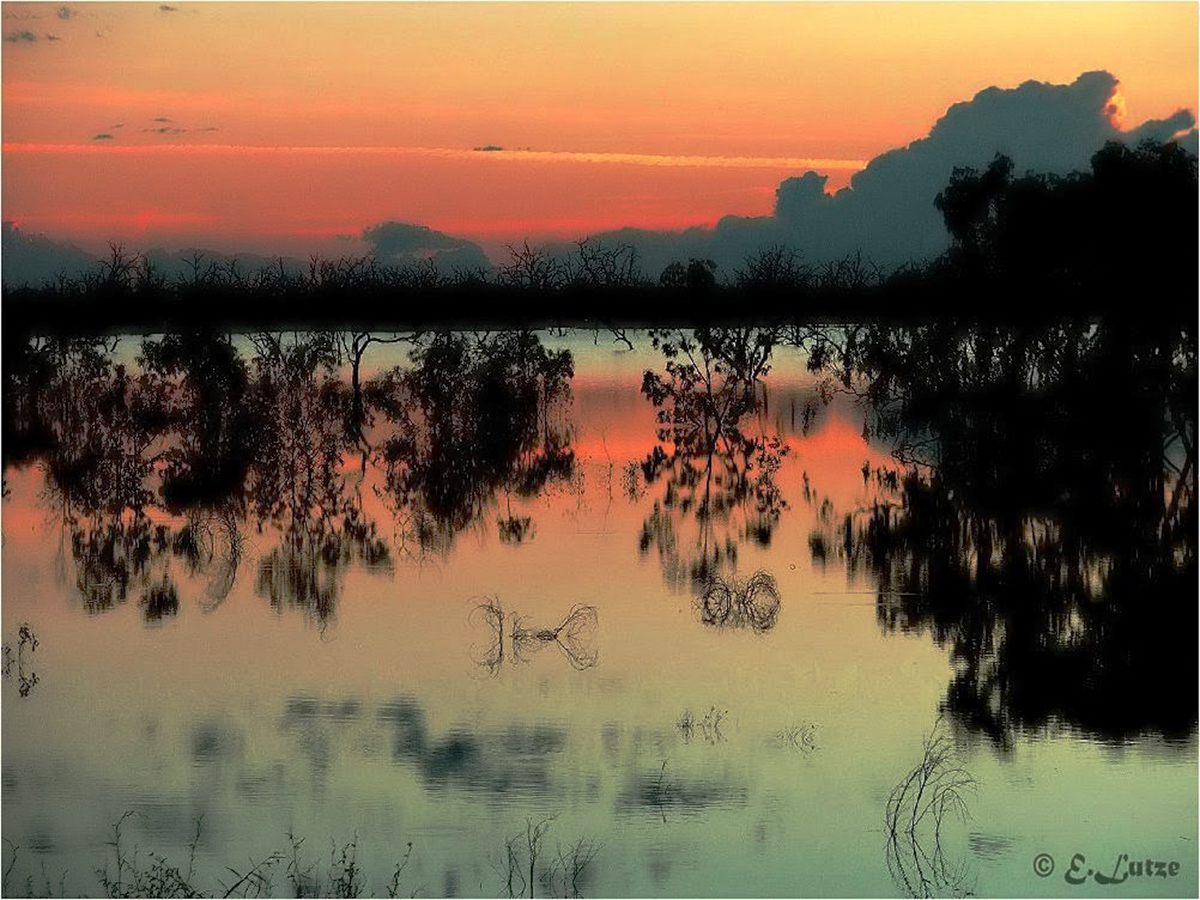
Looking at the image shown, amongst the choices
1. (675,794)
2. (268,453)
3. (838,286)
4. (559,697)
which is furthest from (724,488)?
(838,286)

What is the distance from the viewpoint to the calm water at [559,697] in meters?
10.3

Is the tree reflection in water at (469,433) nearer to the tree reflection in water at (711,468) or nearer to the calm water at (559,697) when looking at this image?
the calm water at (559,697)

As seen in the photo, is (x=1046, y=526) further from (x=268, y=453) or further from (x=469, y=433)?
(x=469, y=433)

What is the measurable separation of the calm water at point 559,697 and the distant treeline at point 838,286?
4915mm

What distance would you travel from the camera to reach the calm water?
1033 centimetres

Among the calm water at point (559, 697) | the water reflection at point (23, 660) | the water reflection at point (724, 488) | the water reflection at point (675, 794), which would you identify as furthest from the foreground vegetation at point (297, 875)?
the water reflection at point (724, 488)

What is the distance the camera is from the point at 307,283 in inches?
2311

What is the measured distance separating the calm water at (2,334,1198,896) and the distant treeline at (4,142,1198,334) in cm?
492

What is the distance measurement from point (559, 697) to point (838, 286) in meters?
41.2

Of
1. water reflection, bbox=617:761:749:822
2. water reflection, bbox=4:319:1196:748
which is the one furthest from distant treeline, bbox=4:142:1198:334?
water reflection, bbox=617:761:749:822

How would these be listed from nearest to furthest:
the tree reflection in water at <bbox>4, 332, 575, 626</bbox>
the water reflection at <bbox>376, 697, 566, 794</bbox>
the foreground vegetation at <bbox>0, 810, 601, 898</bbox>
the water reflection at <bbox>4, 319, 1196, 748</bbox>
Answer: the foreground vegetation at <bbox>0, 810, 601, 898</bbox>, the water reflection at <bbox>376, 697, 566, 794</bbox>, the water reflection at <bbox>4, 319, 1196, 748</bbox>, the tree reflection in water at <bbox>4, 332, 575, 626</bbox>

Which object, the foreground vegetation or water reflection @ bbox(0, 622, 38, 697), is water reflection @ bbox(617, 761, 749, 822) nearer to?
the foreground vegetation

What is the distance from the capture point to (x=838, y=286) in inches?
2098

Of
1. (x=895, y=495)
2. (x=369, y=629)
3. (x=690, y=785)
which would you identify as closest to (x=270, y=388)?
(x=895, y=495)
